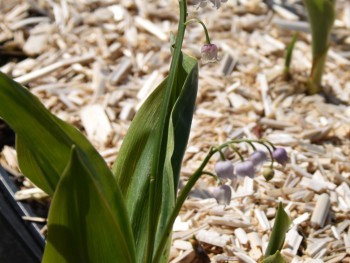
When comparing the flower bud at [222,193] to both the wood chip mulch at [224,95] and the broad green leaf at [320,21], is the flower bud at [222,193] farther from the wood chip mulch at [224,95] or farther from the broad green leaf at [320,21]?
the broad green leaf at [320,21]

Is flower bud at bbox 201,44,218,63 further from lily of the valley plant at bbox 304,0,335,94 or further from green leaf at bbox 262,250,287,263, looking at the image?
lily of the valley plant at bbox 304,0,335,94

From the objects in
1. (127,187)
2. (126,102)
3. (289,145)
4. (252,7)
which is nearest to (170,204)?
(127,187)

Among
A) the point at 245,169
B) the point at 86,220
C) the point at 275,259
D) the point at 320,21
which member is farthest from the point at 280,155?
the point at 320,21

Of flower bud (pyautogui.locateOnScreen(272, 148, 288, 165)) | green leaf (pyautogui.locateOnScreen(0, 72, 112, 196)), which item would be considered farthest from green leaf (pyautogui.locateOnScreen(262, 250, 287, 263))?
green leaf (pyautogui.locateOnScreen(0, 72, 112, 196))

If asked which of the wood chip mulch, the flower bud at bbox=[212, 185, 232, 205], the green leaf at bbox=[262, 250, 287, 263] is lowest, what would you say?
the wood chip mulch

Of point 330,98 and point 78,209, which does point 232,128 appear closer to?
point 330,98

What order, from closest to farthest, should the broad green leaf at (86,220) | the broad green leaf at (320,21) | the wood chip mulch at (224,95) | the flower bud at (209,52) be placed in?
the broad green leaf at (86,220), the flower bud at (209,52), the wood chip mulch at (224,95), the broad green leaf at (320,21)

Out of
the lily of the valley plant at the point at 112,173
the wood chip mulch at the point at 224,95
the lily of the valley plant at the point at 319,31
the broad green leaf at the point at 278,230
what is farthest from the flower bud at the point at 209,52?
the lily of the valley plant at the point at 319,31

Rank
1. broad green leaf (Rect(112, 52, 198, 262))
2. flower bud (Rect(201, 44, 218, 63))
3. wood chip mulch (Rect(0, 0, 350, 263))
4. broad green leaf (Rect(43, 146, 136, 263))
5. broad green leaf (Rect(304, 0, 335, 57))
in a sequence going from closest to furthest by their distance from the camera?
broad green leaf (Rect(43, 146, 136, 263)), flower bud (Rect(201, 44, 218, 63)), broad green leaf (Rect(112, 52, 198, 262)), wood chip mulch (Rect(0, 0, 350, 263)), broad green leaf (Rect(304, 0, 335, 57))
